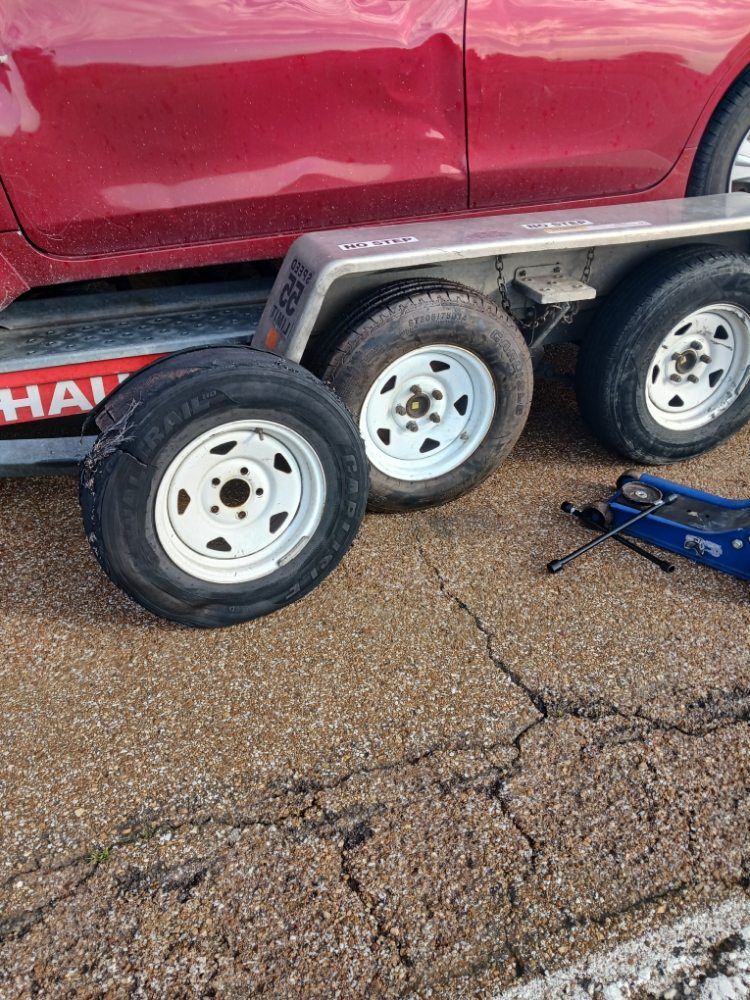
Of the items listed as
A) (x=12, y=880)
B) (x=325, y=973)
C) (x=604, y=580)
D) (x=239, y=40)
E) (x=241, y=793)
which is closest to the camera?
(x=325, y=973)

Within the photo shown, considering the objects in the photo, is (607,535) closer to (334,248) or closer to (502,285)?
(502,285)

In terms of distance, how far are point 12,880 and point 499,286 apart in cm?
251

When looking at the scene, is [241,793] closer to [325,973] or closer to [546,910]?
[325,973]

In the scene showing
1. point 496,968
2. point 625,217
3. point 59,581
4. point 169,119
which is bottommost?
point 496,968

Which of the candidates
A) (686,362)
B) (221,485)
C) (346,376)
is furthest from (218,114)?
(686,362)

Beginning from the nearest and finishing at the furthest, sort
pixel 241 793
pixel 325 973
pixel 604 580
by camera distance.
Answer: pixel 325 973, pixel 241 793, pixel 604 580

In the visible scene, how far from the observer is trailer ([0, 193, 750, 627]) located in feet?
8.48

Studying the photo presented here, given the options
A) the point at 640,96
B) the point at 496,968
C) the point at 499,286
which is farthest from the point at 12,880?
the point at 640,96

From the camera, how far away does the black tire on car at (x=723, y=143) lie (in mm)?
3480

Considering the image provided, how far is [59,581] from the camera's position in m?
3.03

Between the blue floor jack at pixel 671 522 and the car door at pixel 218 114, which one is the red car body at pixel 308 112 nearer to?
the car door at pixel 218 114

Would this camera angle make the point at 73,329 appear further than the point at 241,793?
Yes

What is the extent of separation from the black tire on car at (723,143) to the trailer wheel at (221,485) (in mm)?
2078

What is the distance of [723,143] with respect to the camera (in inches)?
140
